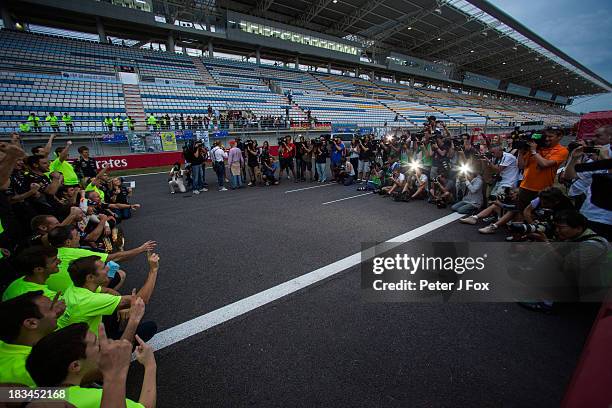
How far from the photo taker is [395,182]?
8.33 meters

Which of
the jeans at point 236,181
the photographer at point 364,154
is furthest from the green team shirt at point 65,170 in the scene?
the photographer at point 364,154

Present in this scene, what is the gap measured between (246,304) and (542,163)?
16.8 feet

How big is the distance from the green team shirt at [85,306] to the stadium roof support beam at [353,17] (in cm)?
3693

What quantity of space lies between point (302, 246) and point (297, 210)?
2.46 m

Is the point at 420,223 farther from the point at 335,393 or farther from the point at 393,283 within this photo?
the point at 335,393

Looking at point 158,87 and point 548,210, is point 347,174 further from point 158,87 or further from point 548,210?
point 158,87

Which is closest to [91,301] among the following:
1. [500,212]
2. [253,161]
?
[500,212]

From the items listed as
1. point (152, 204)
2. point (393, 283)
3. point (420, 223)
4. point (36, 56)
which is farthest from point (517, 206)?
point (36, 56)

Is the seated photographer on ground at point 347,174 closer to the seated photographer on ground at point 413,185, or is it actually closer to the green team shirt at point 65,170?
the seated photographer on ground at point 413,185

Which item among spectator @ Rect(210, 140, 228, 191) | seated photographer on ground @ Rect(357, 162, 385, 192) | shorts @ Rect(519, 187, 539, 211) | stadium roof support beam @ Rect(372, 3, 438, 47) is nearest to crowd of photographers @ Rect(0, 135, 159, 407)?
spectator @ Rect(210, 140, 228, 191)

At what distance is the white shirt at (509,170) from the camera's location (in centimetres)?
548

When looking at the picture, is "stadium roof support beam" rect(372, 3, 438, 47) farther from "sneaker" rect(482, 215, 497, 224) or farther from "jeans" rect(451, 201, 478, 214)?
"sneaker" rect(482, 215, 497, 224)

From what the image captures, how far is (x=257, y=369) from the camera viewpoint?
2.35 meters

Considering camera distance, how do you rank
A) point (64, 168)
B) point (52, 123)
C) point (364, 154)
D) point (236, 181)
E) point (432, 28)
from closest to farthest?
1. point (64, 168)
2. point (236, 181)
3. point (364, 154)
4. point (52, 123)
5. point (432, 28)
